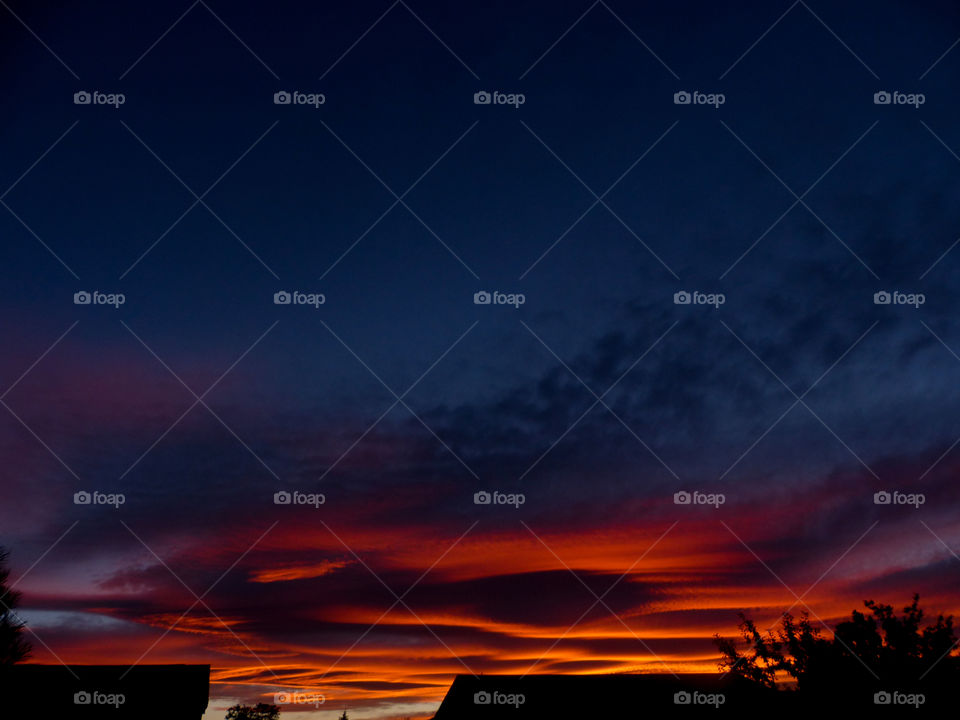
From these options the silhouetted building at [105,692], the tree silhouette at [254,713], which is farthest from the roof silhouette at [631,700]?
the tree silhouette at [254,713]

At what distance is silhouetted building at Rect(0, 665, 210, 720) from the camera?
19.6 metres

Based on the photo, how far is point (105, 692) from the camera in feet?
65.3

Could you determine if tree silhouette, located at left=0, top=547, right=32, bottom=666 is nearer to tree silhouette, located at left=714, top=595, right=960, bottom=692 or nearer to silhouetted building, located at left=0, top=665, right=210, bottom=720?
silhouetted building, located at left=0, top=665, right=210, bottom=720

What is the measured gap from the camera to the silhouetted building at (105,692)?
1958 centimetres

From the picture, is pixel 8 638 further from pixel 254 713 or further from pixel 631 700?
pixel 254 713

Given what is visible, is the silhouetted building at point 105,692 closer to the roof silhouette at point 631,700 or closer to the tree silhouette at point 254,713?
the roof silhouette at point 631,700

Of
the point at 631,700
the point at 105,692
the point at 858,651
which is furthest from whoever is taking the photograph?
the point at 858,651

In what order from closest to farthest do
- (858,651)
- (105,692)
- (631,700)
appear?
1. (105,692)
2. (631,700)
3. (858,651)

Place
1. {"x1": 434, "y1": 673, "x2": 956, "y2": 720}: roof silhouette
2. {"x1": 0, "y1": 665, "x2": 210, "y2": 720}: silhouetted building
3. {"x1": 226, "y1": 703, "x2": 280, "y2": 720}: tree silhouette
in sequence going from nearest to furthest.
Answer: {"x1": 0, "y1": 665, "x2": 210, "y2": 720}: silhouetted building, {"x1": 434, "y1": 673, "x2": 956, "y2": 720}: roof silhouette, {"x1": 226, "y1": 703, "x2": 280, "y2": 720}: tree silhouette

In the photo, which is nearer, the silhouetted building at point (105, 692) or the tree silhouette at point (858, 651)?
the silhouetted building at point (105, 692)

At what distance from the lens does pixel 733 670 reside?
42.9m

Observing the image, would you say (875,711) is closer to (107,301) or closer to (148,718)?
(148,718)

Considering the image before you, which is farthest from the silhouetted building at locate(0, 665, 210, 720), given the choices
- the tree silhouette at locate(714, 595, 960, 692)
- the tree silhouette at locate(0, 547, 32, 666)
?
the tree silhouette at locate(714, 595, 960, 692)

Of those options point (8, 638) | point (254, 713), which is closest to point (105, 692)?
point (8, 638)
